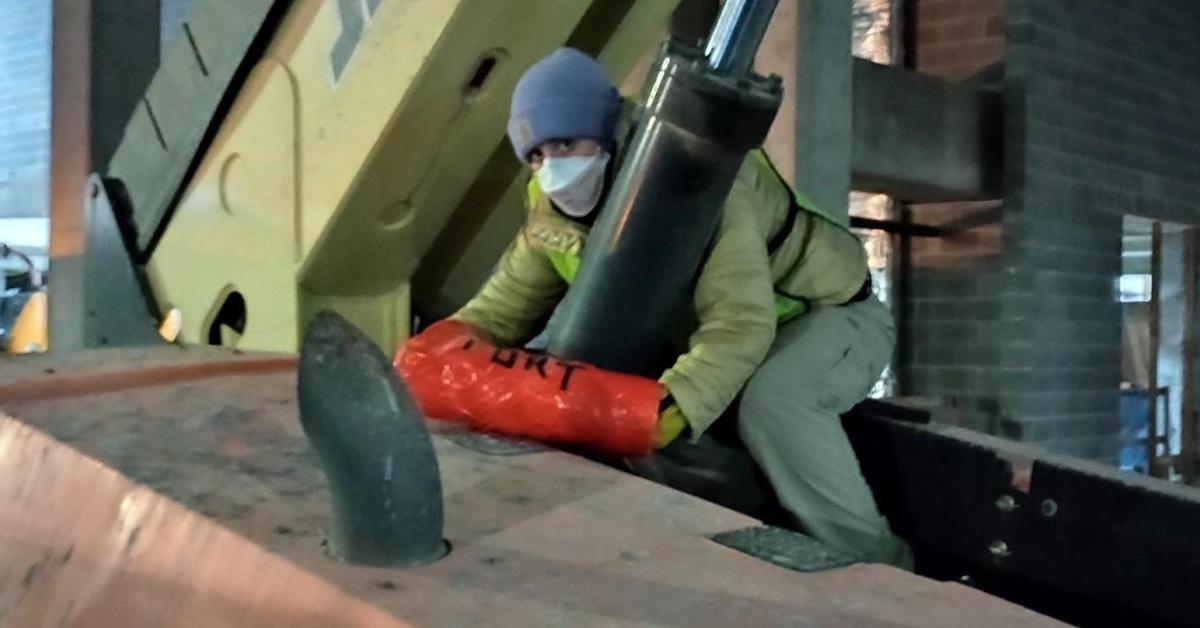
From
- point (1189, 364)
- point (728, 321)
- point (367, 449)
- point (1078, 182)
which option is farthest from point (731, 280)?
point (1189, 364)

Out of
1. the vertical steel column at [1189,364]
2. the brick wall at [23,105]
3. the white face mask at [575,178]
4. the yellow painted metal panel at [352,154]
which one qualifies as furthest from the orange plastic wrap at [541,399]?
the brick wall at [23,105]

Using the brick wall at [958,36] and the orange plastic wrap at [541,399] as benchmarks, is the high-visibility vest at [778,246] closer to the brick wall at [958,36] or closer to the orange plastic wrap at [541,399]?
the orange plastic wrap at [541,399]

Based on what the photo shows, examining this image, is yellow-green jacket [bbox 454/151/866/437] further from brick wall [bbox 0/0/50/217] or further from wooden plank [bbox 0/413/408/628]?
brick wall [bbox 0/0/50/217]

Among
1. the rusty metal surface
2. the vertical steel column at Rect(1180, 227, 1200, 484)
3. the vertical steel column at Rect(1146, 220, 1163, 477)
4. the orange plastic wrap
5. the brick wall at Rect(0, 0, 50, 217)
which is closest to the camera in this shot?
the rusty metal surface

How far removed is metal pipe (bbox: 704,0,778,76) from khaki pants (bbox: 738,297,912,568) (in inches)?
15.7

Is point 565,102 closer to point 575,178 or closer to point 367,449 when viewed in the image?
point 575,178

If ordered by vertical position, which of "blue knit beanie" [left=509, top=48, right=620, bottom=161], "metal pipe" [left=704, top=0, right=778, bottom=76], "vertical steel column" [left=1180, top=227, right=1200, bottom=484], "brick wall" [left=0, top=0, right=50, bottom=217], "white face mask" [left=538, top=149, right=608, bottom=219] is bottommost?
"vertical steel column" [left=1180, top=227, right=1200, bottom=484]

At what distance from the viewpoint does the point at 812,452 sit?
153 cm

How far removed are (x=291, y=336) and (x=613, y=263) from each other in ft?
2.34

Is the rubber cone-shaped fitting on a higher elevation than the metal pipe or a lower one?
lower

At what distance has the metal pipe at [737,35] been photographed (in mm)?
1389

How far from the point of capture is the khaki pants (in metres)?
1.53

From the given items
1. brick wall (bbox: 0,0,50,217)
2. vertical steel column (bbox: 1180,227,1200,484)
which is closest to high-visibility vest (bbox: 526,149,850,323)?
vertical steel column (bbox: 1180,227,1200,484)

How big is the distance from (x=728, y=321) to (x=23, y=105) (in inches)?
239
